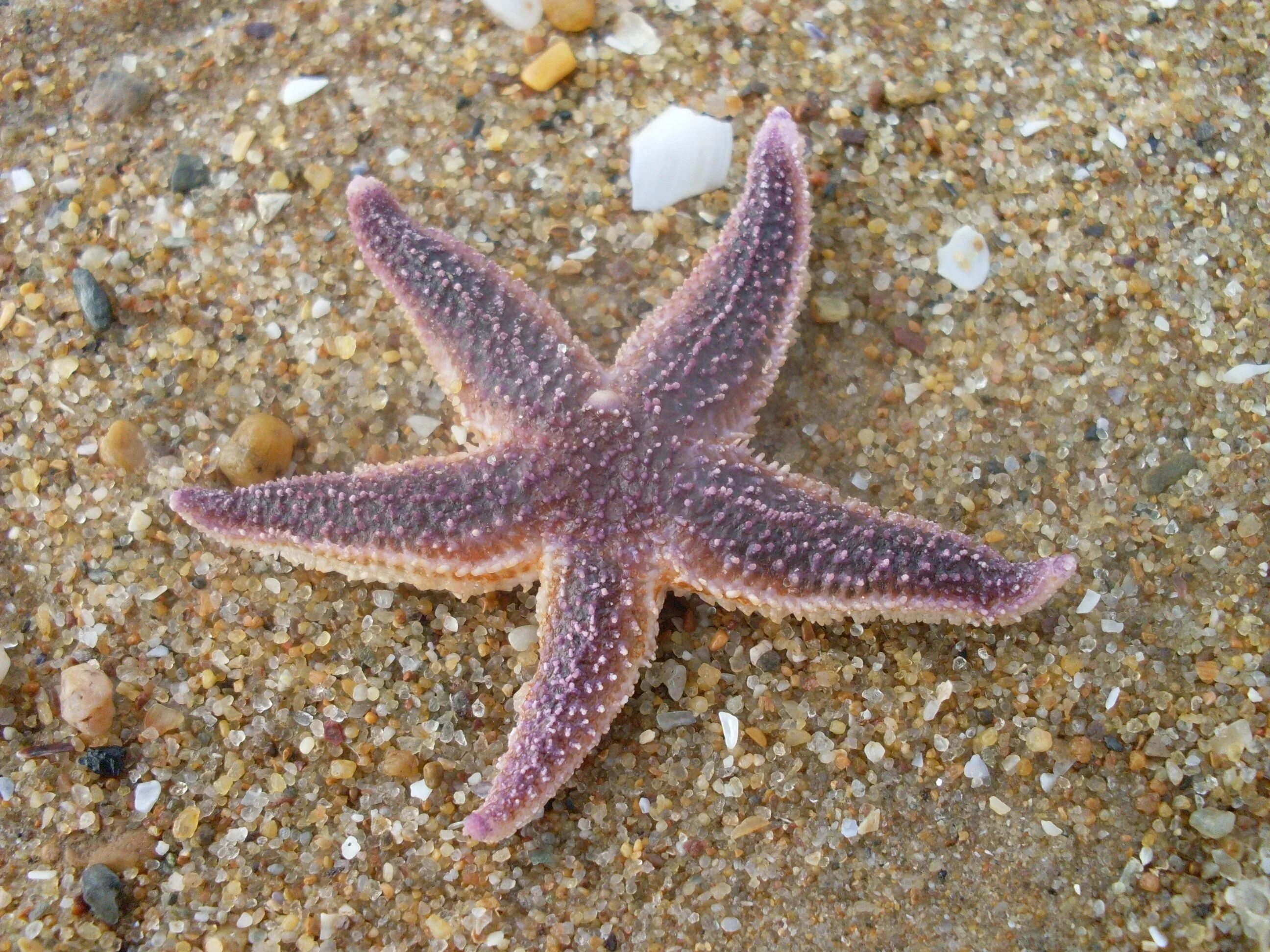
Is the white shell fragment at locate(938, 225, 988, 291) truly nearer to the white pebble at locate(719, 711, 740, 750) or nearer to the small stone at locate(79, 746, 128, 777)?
the white pebble at locate(719, 711, 740, 750)

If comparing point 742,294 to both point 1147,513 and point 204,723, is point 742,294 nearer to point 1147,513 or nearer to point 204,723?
point 1147,513

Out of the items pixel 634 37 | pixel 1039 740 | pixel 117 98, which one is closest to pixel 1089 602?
pixel 1039 740

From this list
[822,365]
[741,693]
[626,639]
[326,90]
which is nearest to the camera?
[626,639]

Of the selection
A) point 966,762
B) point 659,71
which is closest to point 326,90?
point 659,71

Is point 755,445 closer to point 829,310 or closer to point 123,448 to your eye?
point 829,310

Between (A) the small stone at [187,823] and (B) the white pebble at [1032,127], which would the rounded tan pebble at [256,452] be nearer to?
(A) the small stone at [187,823]

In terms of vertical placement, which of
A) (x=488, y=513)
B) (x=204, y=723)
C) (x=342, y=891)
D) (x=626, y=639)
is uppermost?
(x=488, y=513)

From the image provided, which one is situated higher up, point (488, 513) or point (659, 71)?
point (659, 71)
